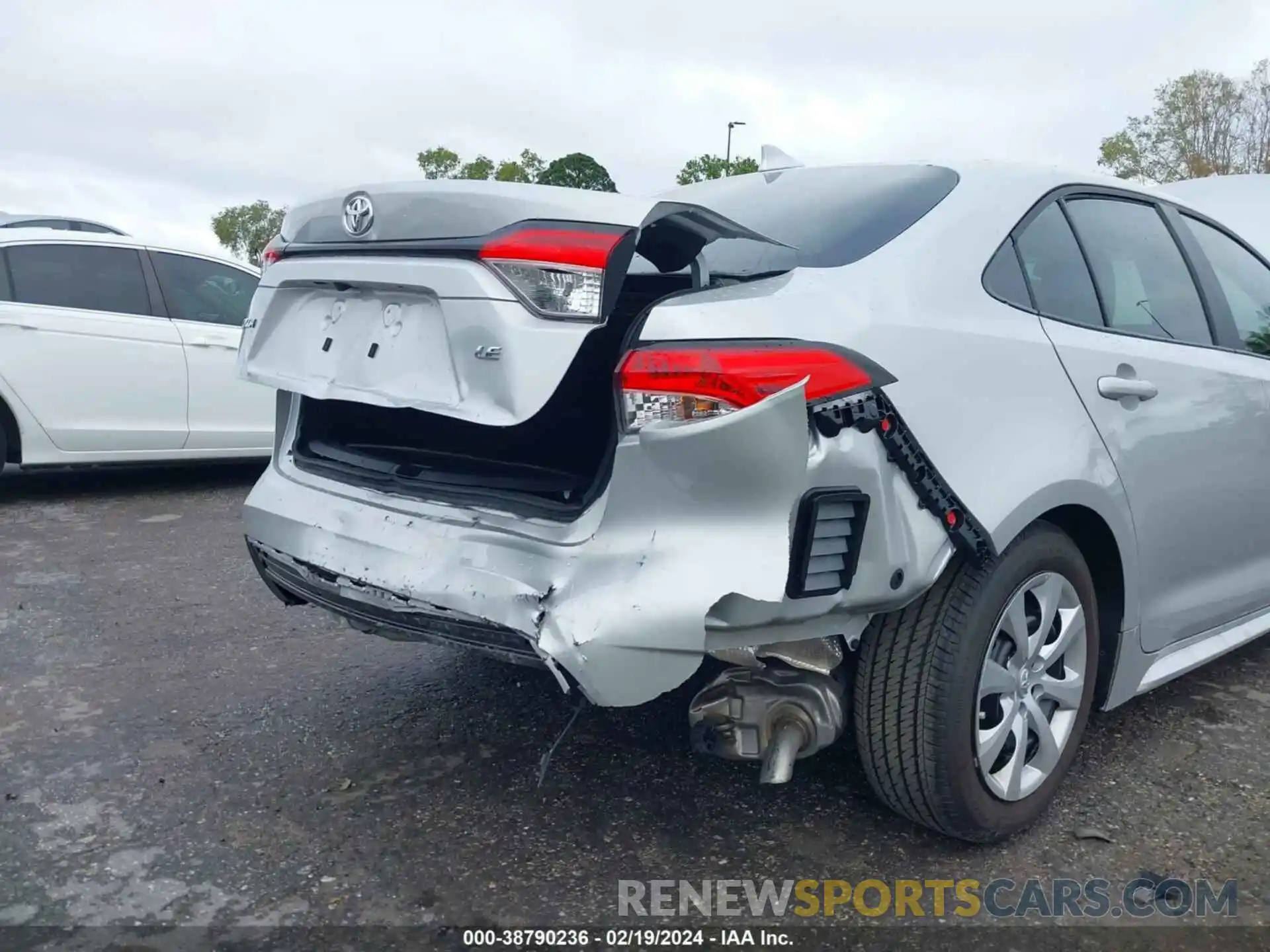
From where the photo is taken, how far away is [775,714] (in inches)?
90.5

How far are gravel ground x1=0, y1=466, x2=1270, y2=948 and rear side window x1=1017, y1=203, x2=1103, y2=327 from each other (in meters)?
1.21

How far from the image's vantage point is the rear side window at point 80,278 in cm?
604

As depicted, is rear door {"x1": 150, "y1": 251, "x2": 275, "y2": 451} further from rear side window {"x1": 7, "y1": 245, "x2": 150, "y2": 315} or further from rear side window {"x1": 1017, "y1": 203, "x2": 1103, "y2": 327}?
rear side window {"x1": 1017, "y1": 203, "x2": 1103, "y2": 327}

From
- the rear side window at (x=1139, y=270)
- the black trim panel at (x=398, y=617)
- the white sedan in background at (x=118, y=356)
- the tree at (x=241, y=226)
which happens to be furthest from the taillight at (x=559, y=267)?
the tree at (x=241, y=226)

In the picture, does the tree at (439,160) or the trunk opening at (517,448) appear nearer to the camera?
the trunk opening at (517,448)

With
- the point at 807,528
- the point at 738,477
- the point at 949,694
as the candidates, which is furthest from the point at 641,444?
the point at 949,694

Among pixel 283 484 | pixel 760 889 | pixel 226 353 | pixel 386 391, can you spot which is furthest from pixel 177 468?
pixel 760 889

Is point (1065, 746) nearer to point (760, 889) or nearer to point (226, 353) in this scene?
point (760, 889)

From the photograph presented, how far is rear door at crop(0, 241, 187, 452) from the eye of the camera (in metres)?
5.98

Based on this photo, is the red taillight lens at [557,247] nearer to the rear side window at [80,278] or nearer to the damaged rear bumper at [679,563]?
the damaged rear bumper at [679,563]
